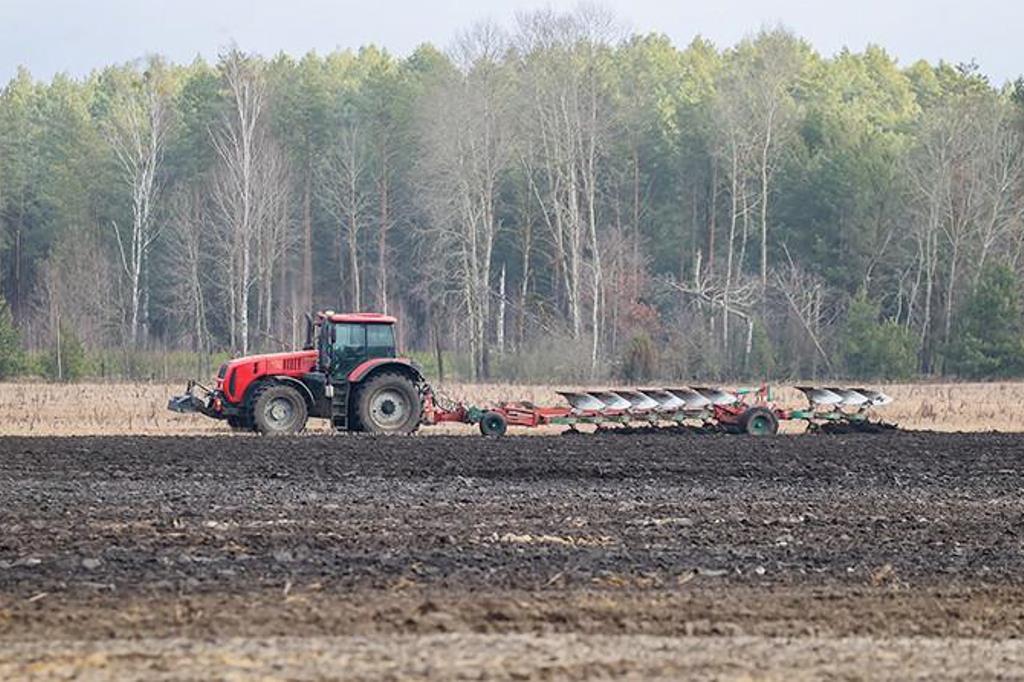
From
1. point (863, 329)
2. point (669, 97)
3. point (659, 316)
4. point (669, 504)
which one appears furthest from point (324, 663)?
point (669, 97)

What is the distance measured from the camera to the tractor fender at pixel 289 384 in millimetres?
29984

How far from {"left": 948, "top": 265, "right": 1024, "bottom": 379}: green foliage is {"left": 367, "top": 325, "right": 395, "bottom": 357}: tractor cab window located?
29.6m

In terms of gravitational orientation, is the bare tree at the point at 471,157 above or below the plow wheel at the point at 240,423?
above

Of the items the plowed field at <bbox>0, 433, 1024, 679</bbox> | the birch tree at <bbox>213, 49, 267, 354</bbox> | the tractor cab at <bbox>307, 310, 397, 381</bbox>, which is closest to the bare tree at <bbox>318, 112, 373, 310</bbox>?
the birch tree at <bbox>213, 49, 267, 354</bbox>

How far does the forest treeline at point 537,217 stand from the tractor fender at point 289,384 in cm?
2211

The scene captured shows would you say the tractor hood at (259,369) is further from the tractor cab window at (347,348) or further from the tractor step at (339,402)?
the tractor step at (339,402)

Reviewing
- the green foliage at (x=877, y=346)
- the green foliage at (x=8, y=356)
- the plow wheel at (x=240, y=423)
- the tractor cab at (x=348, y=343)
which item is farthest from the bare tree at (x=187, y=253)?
the tractor cab at (x=348, y=343)

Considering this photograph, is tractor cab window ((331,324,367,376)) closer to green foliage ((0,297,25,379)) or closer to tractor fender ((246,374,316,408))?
tractor fender ((246,374,316,408))

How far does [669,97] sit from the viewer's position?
82.5 m

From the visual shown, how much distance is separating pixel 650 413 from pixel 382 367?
15.0 feet

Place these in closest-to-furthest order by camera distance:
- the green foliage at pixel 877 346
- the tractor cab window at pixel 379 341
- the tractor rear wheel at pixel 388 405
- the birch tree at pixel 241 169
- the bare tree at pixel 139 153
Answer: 1. the tractor rear wheel at pixel 388 405
2. the tractor cab window at pixel 379 341
3. the green foliage at pixel 877 346
4. the birch tree at pixel 241 169
5. the bare tree at pixel 139 153

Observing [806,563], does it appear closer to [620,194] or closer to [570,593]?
Result: [570,593]

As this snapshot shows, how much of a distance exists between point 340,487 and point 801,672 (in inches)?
453

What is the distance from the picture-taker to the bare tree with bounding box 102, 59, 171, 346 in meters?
65.1
